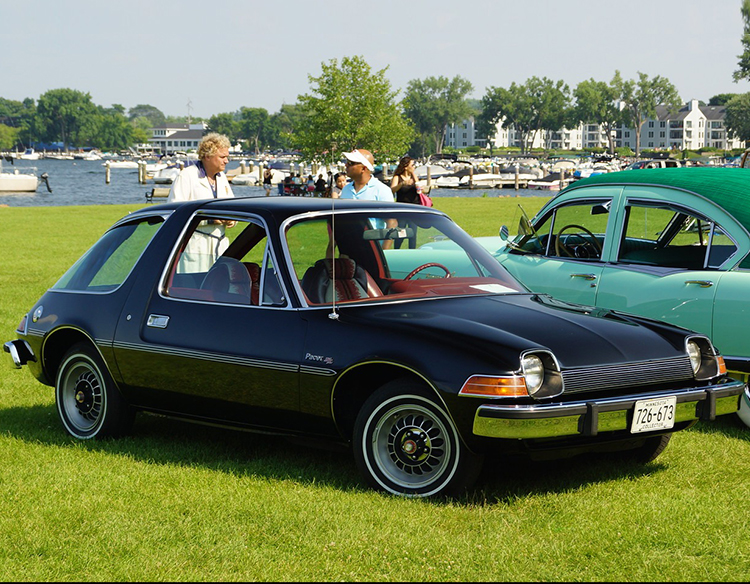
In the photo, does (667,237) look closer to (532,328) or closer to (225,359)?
(532,328)

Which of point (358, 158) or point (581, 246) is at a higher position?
point (358, 158)

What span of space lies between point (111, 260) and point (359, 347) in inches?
96.7

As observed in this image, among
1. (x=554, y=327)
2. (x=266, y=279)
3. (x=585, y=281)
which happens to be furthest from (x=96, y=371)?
(x=585, y=281)

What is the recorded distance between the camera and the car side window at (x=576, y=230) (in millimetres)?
8633

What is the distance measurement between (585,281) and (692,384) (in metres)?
2.47

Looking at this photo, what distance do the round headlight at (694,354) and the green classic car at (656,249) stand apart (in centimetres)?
130

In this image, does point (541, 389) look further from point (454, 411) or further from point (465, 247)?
point (465, 247)

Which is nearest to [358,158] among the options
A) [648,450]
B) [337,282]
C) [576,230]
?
[576,230]

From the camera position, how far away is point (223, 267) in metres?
6.64

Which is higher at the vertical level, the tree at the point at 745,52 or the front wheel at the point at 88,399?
the tree at the point at 745,52

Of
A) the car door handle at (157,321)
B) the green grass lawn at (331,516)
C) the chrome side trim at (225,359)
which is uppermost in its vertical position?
the car door handle at (157,321)

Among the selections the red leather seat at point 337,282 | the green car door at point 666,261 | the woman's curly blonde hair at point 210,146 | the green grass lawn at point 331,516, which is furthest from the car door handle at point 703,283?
the woman's curly blonde hair at point 210,146

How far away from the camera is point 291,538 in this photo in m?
4.86

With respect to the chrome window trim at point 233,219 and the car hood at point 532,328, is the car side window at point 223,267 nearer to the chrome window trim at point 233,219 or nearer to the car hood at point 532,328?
the chrome window trim at point 233,219
